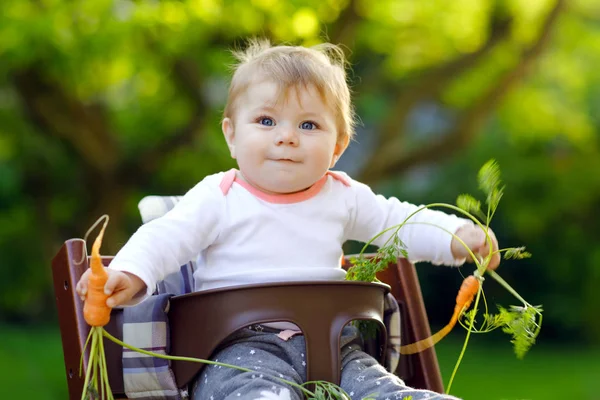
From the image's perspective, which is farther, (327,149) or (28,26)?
(28,26)

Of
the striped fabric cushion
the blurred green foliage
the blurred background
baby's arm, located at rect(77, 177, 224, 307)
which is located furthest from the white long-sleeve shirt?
the blurred background

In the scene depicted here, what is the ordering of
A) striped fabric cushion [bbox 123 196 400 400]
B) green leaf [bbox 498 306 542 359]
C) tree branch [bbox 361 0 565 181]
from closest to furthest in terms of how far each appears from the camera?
green leaf [bbox 498 306 542 359]
striped fabric cushion [bbox 123 196 400 400]
tree branch [bbox 361 0 565 181]

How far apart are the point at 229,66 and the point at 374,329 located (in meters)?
0.78

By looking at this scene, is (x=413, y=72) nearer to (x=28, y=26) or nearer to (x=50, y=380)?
(x=28, y=26)

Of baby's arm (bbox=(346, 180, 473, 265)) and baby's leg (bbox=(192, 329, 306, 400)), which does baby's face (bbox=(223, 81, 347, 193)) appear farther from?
baby's leg (bbox=(192, 329, 306, 400))

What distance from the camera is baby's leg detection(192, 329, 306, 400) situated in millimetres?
1671

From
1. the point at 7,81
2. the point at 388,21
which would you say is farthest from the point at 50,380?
the point at 388,21

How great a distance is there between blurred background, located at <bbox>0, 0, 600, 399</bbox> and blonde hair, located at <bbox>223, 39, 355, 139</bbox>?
365cm

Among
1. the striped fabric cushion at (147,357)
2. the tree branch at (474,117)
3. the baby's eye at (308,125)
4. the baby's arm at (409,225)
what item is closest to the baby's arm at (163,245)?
the striped fabric cushion at (147,357)

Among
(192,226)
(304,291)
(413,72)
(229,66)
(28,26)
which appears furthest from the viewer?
(413,72)

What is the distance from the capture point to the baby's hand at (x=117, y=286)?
1680 mm

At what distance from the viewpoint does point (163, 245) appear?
1.82m

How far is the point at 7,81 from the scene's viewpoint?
7.48m

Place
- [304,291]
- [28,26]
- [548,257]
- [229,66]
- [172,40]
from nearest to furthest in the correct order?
[304,291] < [229,66] < [28,26] < [172,40] < [548,257]
